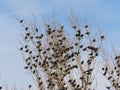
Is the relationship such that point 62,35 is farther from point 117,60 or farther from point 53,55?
point 117,60

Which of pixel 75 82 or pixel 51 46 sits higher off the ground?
pixel 51 46

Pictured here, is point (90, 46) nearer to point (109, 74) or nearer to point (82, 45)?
point (82, 45)

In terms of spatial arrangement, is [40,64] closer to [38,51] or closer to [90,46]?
[38,51]

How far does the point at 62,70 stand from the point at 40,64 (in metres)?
0.85

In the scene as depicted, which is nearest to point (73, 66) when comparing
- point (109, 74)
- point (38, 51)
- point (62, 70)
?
point (62, 70)

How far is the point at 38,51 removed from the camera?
14.4m

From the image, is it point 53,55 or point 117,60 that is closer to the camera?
point 53,55

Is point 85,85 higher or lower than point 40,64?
lower

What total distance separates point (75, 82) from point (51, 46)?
160cm

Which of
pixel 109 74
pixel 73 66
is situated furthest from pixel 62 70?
pixel 109 74

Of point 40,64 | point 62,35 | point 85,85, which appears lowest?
point 85,85

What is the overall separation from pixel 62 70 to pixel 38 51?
118 cm

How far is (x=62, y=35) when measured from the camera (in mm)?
14695

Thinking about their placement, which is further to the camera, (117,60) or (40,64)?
(117,60)
